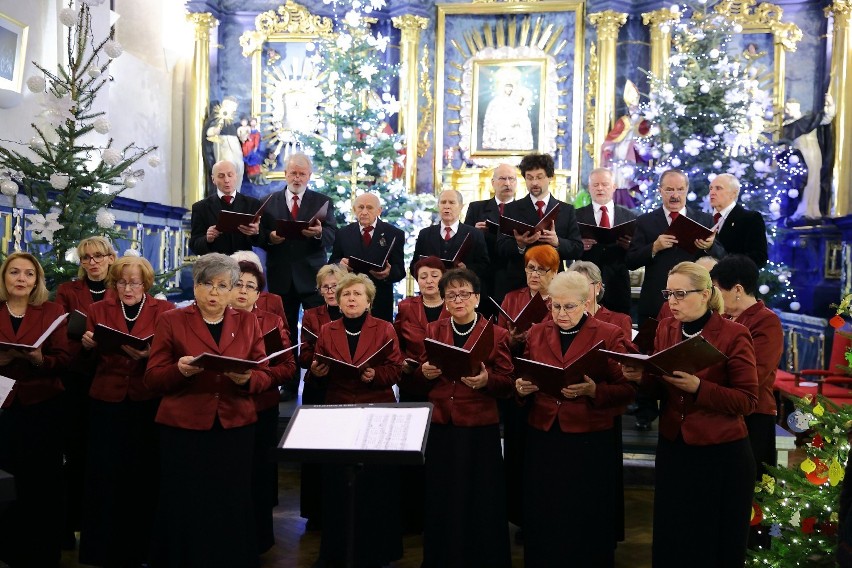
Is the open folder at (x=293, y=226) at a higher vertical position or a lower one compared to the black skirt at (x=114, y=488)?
higher

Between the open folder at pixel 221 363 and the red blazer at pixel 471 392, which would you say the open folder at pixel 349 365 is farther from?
the open folder at pixel 221 363

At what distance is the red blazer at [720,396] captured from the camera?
11.1 feet

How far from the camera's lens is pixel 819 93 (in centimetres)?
1164

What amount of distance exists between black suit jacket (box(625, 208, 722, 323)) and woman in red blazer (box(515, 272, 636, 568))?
5.56 ft

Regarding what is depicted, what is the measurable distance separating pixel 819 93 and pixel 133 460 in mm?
10674

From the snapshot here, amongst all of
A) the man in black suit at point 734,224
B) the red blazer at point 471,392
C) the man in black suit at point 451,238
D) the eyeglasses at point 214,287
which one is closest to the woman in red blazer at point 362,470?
the red blazer at point 471,392

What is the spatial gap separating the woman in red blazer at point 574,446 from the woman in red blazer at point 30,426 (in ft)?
7.50

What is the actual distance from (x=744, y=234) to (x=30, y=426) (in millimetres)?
4394

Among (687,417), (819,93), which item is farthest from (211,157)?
(687,417)

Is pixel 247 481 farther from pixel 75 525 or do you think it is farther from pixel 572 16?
pixel 572 16

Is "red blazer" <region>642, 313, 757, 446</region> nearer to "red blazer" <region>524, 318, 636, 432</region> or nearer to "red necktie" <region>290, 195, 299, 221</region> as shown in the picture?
"red blazer" <region>524, 318, 636, 432</region>

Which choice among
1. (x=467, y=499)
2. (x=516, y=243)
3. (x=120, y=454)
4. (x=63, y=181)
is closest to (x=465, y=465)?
(x=467, y=499)

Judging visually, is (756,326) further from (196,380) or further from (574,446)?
(196,380)

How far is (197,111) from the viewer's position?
12.8 m
